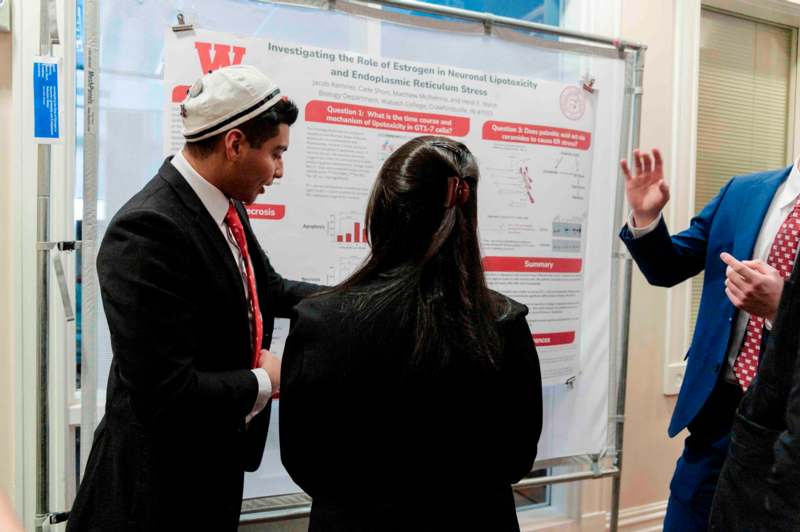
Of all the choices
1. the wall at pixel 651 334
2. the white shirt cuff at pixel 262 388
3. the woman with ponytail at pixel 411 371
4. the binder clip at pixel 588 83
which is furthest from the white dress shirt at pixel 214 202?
the wall at pixel 651 334

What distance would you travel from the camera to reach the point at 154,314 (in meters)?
1.04

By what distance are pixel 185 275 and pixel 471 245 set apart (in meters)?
0.49

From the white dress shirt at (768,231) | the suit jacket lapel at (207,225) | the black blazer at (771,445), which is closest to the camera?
the black blazer at (771,445)

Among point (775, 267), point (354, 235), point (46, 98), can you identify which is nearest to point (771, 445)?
point (775, 267)

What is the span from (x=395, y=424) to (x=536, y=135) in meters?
1.46

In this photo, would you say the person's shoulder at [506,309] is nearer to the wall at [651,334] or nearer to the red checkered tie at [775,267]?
the red checkered tie at [775,267]

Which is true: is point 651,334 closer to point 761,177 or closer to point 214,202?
point 761,177

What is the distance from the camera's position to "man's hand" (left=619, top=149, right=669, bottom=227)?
1.73 metres

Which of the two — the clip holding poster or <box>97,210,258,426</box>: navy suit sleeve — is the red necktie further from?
the clip holding poster

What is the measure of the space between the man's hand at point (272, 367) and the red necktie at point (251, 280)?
1 centimetres

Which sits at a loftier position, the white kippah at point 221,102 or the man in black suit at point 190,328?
the white kippah at point 221,102

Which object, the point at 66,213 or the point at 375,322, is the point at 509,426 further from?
the point at 66,213

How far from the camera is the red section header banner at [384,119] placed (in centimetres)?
185

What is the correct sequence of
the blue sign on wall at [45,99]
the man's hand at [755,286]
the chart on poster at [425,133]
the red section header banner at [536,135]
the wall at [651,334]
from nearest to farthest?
the man's hand at [755,286], the blue sign on wall at [45,99], the chart on poster at [425,133], the red section header banner at [536,135], the wall at [651,334]
